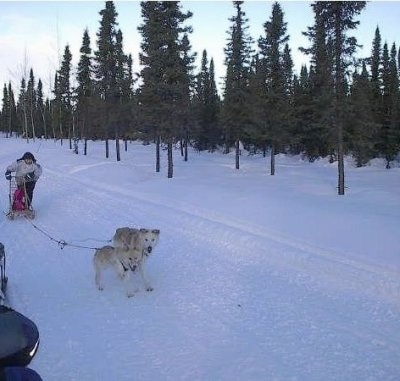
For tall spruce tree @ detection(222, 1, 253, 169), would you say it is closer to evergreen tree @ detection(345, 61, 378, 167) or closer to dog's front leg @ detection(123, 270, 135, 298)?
evergreen tree @ detection(345, 61, 378, 167)

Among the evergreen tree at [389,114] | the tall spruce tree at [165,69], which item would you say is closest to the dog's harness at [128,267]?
the tall spruce tree at [165,69]

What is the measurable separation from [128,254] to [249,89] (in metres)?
27.2

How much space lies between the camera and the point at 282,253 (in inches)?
394

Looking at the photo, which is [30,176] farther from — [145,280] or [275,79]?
[275,79]

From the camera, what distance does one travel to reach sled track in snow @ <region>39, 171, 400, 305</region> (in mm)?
8086

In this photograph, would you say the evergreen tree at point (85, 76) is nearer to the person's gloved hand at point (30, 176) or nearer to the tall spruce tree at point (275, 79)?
the tall spruce tree at point (275, 79)

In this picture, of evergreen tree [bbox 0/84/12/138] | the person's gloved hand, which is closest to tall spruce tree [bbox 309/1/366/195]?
the person's gloved hand

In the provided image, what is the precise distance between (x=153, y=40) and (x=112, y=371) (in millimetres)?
23103

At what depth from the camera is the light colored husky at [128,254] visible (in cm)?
748

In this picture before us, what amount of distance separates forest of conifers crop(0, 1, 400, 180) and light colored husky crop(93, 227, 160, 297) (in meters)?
15.6

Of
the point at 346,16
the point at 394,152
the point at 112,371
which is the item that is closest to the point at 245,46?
the point at 346,16

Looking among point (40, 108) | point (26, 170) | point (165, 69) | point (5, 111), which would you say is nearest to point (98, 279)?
point (26, 170)

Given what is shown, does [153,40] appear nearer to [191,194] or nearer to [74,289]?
[191,194]

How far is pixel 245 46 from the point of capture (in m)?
33.0
